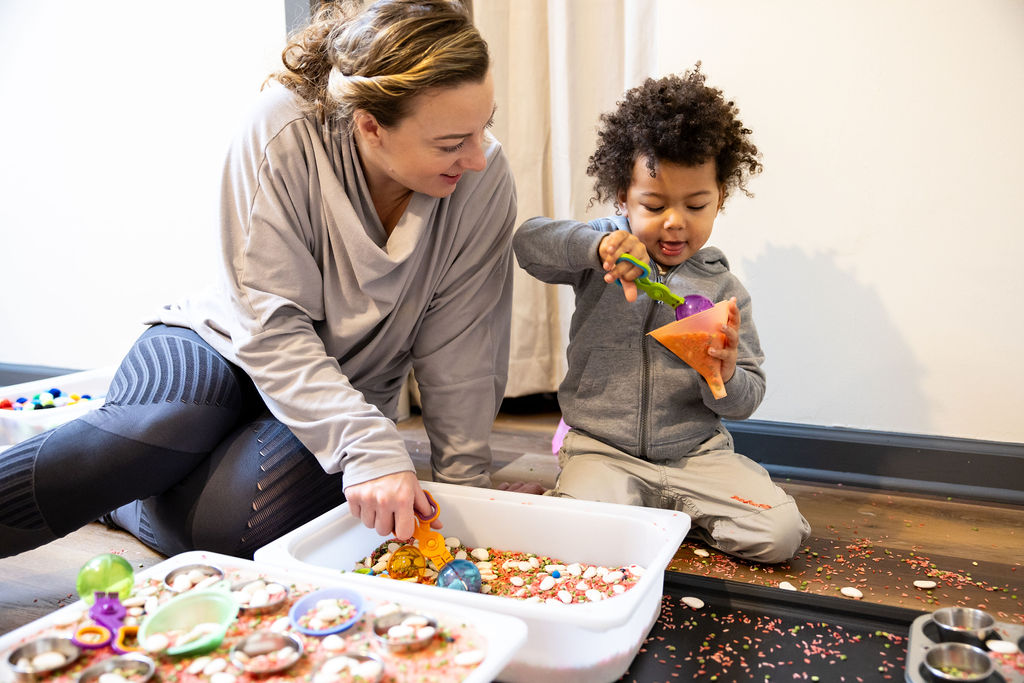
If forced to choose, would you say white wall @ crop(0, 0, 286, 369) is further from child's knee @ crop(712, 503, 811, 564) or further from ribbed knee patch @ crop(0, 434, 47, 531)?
child's knee @ crop(712, 503, 811, 564)

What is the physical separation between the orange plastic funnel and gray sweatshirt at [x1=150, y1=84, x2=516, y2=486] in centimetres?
25

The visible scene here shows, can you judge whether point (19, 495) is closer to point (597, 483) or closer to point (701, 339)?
point (597, 483)

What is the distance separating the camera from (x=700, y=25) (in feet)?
4.77

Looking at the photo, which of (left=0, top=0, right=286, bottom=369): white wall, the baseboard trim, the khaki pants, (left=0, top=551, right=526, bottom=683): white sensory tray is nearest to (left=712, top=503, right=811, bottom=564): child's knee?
the khaki pants

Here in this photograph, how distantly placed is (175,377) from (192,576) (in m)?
0.33

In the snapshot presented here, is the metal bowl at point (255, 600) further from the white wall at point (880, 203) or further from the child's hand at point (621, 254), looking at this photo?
the white wall at point (880, 203)

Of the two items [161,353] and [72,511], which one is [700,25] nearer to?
[161,353]

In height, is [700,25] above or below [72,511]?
above

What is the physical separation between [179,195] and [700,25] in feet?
4.01

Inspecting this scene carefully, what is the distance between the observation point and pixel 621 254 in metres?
1.08

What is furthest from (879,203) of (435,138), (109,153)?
(109,153)

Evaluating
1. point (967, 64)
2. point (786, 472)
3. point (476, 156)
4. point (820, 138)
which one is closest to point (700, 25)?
point (820, 138)

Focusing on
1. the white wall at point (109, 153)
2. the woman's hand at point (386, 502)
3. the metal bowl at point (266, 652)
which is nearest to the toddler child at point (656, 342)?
the woman's hand at point (386, 502)

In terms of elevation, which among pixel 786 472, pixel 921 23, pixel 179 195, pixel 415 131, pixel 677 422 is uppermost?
pixel 921 23
